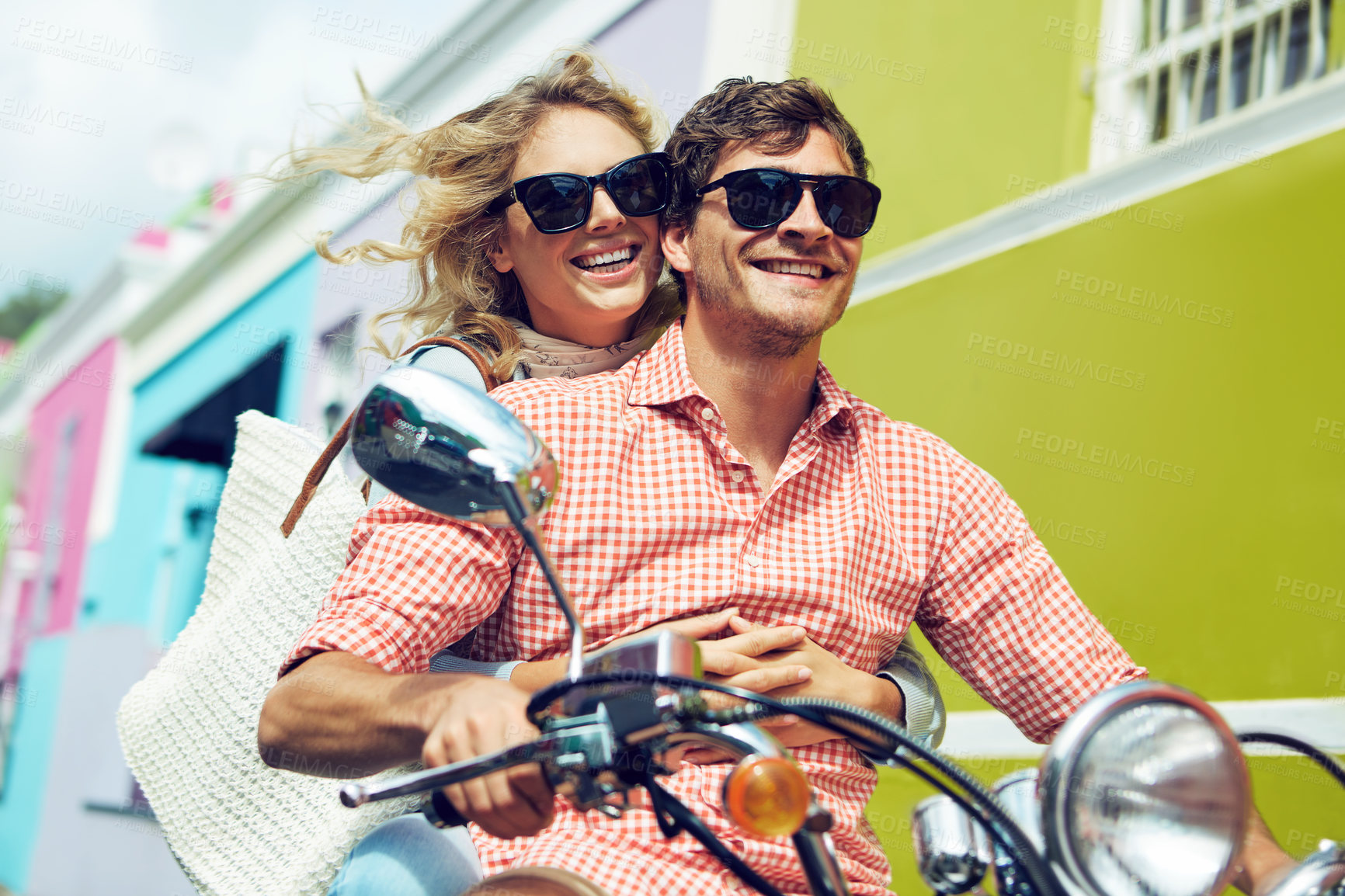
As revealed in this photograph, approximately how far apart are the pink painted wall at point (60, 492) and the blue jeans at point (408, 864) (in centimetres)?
1299

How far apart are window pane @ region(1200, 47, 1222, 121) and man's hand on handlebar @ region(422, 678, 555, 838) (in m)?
3.63

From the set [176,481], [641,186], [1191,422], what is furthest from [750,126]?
[176,481]

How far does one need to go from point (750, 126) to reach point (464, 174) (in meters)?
0.98

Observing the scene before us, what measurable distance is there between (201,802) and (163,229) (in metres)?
12.5

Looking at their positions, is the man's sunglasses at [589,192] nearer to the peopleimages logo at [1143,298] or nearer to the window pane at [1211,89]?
the peopleimages logo at [1143,298]

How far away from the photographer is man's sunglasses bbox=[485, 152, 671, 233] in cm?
271

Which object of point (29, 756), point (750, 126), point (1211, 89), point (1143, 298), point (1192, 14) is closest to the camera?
point (750, 126)

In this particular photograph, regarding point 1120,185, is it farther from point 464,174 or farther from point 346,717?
point 346,717

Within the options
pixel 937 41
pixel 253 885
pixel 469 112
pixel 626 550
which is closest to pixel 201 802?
pixel 253 885

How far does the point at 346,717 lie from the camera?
1.57m

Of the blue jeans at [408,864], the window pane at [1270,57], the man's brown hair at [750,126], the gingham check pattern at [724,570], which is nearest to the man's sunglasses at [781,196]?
the man's brown hair at [750,126]

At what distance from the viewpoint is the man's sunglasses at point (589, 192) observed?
8.89ft

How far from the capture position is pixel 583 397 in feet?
7.14

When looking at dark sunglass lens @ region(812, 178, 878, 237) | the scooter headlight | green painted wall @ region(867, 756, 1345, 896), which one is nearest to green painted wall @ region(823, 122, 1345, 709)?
green painted wall @ region(867, 756, 1345, 896)
